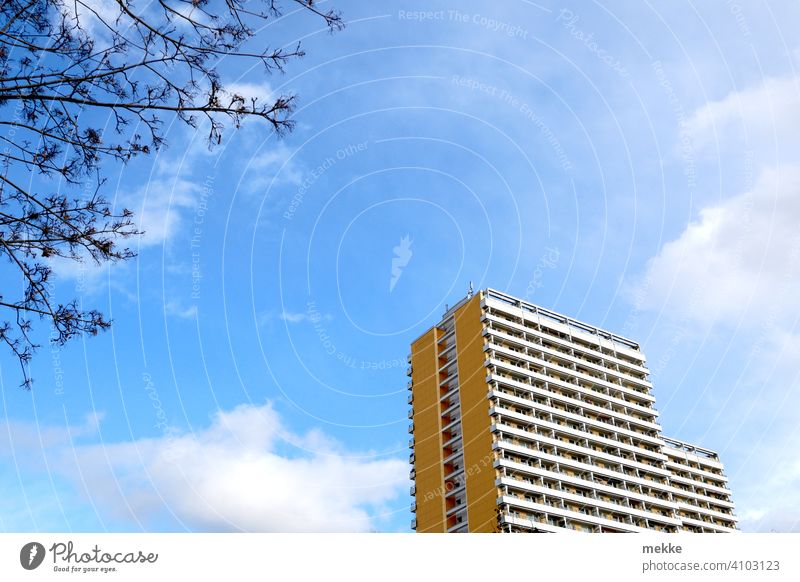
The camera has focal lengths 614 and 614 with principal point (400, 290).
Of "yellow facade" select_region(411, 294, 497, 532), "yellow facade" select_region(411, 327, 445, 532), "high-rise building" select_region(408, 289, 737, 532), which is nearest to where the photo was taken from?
"yellow facade" select_region(411, 294, 497, 532)

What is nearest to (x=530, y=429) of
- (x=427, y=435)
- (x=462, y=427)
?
(x=462, y=427)

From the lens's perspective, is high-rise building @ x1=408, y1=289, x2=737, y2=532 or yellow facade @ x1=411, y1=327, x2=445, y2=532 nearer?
high-rise building @ x1=408, y1=289, x2=737, y2=532

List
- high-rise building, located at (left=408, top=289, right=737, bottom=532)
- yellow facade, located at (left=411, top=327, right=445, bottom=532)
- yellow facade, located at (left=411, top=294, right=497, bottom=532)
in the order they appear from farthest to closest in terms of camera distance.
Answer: yellow facade, located at (left=411, top=327, right=445, bottom=532)
high-rise building, located at (left=408, top=289, right=737, bottom=532)
yellow facade, located at (left=411, top=294, right=497, bottom=532)

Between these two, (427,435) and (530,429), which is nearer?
(530,429)

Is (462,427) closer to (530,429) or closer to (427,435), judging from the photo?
(427,435)

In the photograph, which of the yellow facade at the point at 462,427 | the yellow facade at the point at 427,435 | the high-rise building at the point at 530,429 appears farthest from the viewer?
the yellow facade at the point at 427,435

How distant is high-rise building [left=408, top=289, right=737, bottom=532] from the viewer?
56.3 meters

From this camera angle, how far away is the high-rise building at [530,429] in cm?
5631

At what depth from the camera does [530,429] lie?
62.1 metres

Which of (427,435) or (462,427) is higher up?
(427,435)
